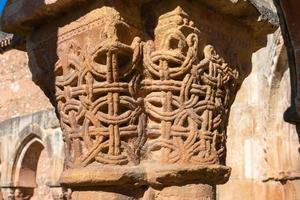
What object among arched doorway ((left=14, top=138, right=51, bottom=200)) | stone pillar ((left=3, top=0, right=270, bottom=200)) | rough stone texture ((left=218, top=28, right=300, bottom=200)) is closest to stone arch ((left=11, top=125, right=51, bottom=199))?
arched doorway ((left=14, top=138, right=51, bottom=200))

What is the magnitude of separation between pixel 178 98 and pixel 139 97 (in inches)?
6.5

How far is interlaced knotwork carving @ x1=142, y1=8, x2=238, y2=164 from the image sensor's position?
255 centimetres

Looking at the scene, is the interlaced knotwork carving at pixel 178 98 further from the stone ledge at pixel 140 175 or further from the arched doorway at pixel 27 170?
the arched doorway at pixel 27 170

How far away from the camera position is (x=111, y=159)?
2465 millimetres

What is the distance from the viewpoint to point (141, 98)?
102 inches

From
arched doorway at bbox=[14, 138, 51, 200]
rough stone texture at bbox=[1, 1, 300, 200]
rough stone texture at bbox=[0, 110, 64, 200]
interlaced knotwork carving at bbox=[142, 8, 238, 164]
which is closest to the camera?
interlaced knotwork carving at bbox=[142, 8, 238, 164]

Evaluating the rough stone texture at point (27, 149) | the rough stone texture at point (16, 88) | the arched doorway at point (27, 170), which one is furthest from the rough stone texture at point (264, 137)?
the rough stone texture at point (16, 88)

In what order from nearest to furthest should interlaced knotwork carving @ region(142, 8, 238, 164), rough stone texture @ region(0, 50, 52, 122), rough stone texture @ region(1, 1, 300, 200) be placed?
interlaced knotwork carving @ region(142, 8, 238, 164)
rough stone texture @ region(1, 1, 300, 200)
rough stone texture @ region(0, 50, 52, 122)

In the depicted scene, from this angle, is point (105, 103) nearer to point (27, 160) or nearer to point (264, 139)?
point (264, 139)

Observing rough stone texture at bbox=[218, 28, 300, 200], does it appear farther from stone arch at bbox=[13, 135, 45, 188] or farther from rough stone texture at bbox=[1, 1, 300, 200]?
stone arch at bbox=[13, 135, 45, 188]

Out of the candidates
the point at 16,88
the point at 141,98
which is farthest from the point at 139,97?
the point at 16,88

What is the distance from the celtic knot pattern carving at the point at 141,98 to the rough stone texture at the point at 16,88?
35.0 feet

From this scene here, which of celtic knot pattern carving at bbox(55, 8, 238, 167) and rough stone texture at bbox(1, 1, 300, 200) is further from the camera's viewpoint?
rough stone texture at bbox(1, 1, 300, 200)

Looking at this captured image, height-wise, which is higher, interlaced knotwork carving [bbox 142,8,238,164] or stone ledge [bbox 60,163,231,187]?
interlaced knotwork carving [bbox 142,8,238,164]
